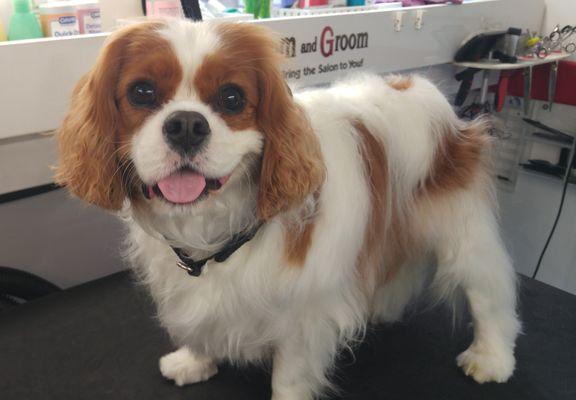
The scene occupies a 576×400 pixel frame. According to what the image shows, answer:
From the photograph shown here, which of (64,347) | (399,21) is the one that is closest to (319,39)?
(399,21)

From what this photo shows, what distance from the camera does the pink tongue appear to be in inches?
28.4

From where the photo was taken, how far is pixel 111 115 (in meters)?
0.75

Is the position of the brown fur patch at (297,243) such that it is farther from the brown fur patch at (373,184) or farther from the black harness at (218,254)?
the brown fur patch at (373,184)

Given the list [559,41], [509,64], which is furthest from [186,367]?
[559,41]

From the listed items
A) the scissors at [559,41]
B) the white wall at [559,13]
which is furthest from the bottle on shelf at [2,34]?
the white wall at [559,13]

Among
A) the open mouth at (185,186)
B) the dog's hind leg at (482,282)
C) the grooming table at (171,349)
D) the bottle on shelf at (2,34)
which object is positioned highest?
the bottle on shelf at (2,34)

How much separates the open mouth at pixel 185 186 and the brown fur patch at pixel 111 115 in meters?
0.08

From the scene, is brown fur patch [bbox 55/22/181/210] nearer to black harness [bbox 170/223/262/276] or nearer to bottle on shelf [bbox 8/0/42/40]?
black harness [bbox 170/223/262/276]

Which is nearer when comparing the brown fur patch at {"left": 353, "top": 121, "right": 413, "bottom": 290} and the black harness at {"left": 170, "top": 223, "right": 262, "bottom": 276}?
the black harness at {"left": 170, "top": 223, "right": 262, "bottom": 276}

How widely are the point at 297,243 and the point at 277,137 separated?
189mm

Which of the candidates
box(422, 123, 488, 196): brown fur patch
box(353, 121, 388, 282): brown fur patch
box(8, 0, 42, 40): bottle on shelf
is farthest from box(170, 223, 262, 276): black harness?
box(8, 0, 42, 40): bottle on shelf

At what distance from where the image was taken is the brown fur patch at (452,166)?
3.50ft

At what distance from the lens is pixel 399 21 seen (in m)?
1.56

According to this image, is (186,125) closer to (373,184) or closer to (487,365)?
(373,184)
